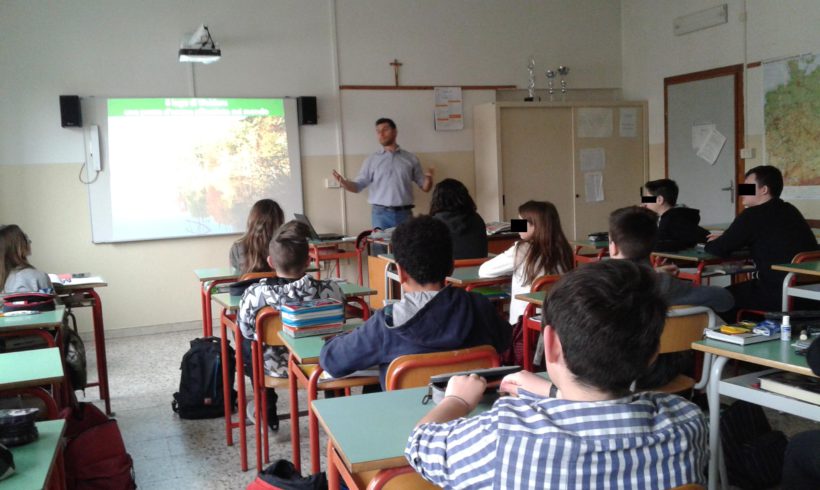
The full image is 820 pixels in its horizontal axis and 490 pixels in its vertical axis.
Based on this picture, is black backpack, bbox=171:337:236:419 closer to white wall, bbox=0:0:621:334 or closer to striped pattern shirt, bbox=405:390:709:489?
white wall, bbox=0:0:621:334

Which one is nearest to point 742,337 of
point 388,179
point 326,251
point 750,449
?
point 750,449

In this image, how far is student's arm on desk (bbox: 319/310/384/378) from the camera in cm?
218

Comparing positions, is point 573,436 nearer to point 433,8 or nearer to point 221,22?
point 221,22

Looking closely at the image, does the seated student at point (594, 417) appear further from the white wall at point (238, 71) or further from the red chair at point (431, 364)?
the white wall at point (238, 71)

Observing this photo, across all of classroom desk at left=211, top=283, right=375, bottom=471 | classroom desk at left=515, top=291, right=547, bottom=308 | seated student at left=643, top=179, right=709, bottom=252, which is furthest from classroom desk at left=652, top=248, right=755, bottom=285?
classroom desk at left=211, top=283, right=375, bottom=471

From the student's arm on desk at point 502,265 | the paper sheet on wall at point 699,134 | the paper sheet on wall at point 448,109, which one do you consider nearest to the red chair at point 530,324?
the student's arm on desk at point 502,265

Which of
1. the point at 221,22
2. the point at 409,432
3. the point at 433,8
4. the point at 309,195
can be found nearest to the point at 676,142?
the point at 433,8

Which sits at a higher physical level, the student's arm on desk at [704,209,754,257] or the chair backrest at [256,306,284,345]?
the student's arm on desk at [704,209,754,257]

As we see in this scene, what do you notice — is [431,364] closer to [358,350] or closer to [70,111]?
[358,350]

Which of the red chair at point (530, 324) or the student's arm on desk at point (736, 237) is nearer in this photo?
the red chair at point (530, 324)

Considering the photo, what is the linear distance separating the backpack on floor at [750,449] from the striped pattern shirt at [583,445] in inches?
67.8

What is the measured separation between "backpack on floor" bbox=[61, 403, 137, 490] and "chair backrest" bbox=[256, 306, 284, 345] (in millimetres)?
642

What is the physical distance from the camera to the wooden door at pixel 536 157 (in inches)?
288

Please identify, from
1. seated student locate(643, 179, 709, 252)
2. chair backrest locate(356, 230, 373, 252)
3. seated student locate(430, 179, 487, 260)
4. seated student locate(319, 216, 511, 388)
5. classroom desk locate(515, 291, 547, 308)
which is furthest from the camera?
chair backrest locate(356, 230, 373, 252)
